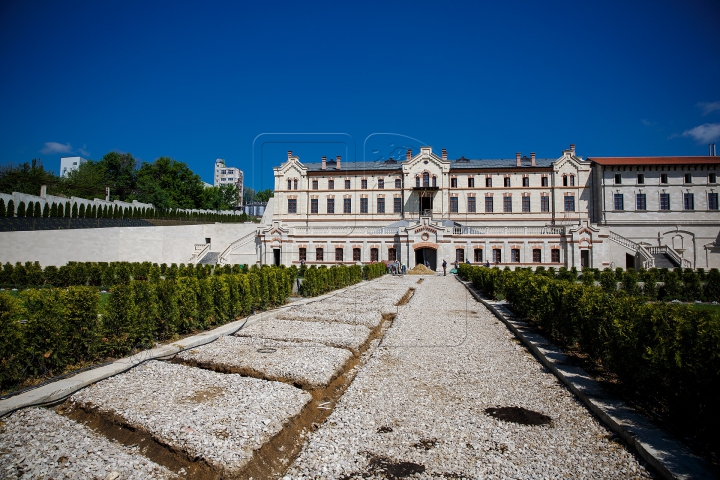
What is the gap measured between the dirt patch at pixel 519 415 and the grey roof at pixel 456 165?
47163 millimetres

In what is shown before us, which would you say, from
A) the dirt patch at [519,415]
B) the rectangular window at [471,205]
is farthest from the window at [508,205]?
the dirt patch at [519,415]

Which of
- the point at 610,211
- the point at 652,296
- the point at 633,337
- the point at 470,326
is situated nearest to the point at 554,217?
the point at 610,211

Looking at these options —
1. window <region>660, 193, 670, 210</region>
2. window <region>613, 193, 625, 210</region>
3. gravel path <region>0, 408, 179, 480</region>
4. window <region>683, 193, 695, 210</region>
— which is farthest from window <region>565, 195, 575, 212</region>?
gravel path <region>0, 408, 179, 480</region>

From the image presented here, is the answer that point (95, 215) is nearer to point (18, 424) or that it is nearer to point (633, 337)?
point (18, 424)

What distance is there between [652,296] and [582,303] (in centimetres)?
1534

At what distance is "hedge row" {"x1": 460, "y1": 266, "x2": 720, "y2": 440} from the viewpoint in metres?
4.21

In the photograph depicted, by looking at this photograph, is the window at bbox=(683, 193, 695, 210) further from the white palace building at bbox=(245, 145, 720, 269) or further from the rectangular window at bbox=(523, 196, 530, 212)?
the rectangular window at bbox=(523, 196, 530, 212)

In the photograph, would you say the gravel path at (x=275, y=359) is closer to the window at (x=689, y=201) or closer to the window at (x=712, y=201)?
the window at (x=689, y=201)

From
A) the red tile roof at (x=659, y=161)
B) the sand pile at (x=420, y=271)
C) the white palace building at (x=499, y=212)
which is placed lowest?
the sand pile at (x=420, y=271)

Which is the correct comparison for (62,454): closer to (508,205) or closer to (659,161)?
(508,205)

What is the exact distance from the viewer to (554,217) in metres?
48.5

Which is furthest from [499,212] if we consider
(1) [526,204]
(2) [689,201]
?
(2) [689,201]

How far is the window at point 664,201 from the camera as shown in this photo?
4516 centimetres

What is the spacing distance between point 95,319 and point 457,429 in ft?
20.7
